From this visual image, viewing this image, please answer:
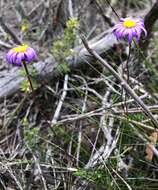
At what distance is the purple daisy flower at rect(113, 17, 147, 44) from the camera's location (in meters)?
1.61

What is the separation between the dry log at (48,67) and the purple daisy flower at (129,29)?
0.58m

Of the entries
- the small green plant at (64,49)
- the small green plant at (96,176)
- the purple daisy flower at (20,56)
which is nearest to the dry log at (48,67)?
the small green plant at (64,49)

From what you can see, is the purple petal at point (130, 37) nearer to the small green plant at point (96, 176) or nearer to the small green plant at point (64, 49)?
the small green plant at point (96, 176)

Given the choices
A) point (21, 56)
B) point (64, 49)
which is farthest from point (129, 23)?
point (64, 49)

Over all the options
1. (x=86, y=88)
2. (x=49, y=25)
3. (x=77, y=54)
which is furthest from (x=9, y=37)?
(x=86, y=88)

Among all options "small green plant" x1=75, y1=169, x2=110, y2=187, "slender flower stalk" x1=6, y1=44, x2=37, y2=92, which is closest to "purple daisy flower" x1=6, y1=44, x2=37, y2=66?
"slender flower stalk" x1=6, y1=44, x2=37, y2=92

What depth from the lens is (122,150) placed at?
1.93m

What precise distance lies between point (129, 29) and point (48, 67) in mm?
880

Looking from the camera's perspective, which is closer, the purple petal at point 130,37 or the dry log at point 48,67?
the purple petal at point 130,37

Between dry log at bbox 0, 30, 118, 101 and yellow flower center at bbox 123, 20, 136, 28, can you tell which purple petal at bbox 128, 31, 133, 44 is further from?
dry log at bbox 0, 30, 118, 101

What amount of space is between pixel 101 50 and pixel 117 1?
795 millimetres

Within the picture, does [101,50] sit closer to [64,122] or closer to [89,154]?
[64,122]

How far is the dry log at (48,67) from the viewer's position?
232cm

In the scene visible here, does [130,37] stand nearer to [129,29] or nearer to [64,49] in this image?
[129,29]
